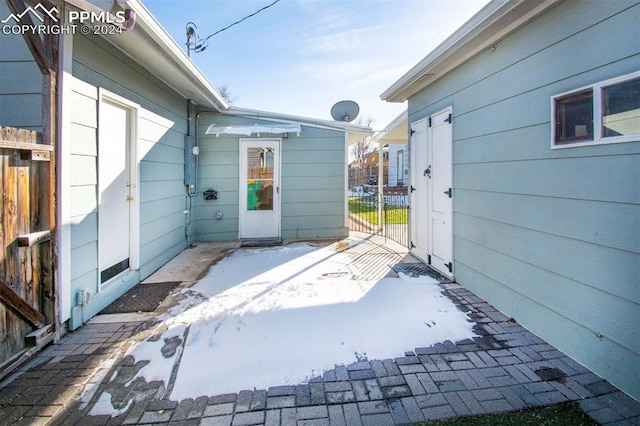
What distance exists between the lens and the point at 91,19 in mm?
2637

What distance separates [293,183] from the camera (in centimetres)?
643

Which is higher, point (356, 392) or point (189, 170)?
point (189, 170)

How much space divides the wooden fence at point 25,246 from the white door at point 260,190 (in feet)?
12.9

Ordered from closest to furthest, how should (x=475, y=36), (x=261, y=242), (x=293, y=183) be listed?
(x=475, y=36) → (x=261, y=242) → (x=293, y=183)

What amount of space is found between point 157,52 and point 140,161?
4.21 feet

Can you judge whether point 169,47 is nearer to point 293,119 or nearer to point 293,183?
point 293,119

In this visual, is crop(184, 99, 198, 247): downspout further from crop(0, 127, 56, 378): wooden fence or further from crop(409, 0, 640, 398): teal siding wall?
crop(409, 0, 640, 398): teal siding wall

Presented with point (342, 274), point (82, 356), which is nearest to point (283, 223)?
point (342, 274)

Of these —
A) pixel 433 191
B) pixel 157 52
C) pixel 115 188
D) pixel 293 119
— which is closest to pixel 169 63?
pixel 157 52

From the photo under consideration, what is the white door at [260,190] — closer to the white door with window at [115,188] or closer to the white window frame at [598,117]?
the white door with window at [115,188]

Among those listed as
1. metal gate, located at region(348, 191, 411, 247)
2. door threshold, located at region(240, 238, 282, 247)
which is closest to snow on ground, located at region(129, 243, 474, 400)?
door threshold, located at region(240, 238, 282, 247)

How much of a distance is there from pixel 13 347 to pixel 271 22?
20.1 ft

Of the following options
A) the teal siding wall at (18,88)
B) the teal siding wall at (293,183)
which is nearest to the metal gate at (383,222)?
the teal siding wall at (293,183)

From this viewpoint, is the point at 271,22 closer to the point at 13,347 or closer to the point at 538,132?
the point at 538,132
